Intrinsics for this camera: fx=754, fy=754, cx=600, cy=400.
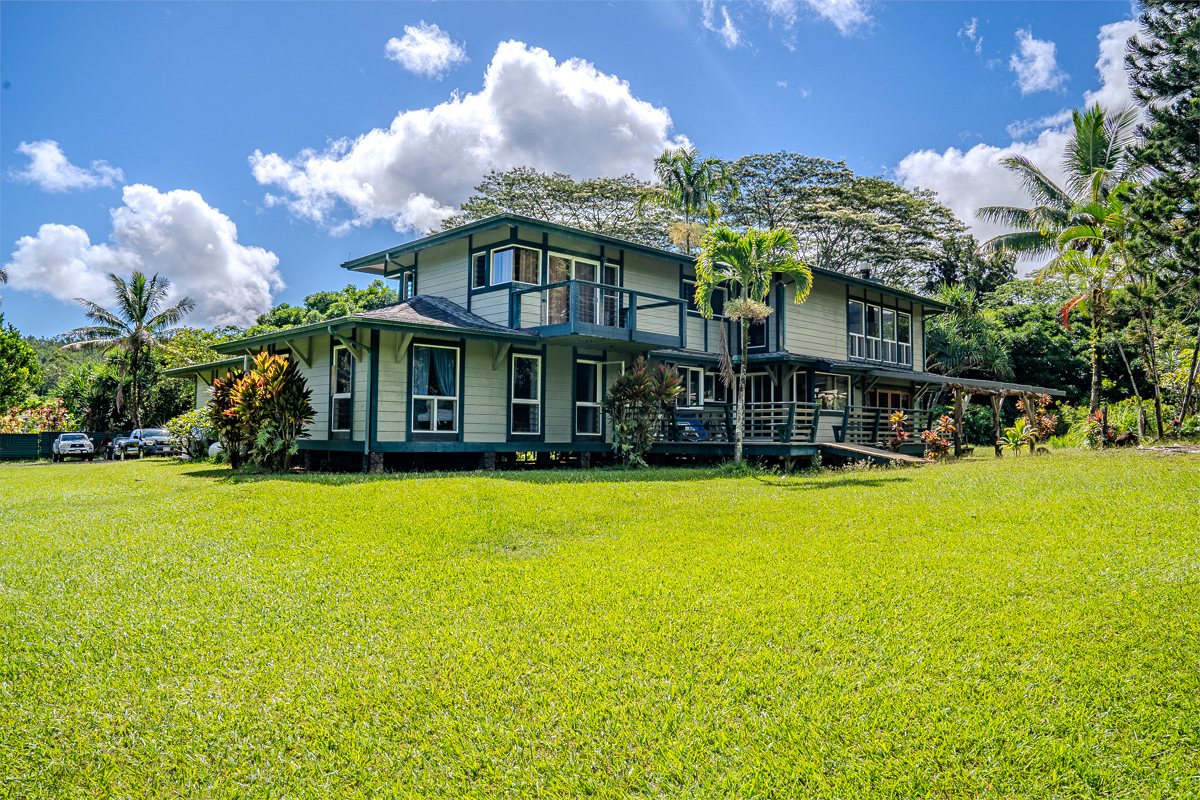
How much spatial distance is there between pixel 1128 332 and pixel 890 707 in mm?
23675

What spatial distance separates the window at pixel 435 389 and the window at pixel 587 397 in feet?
11.6

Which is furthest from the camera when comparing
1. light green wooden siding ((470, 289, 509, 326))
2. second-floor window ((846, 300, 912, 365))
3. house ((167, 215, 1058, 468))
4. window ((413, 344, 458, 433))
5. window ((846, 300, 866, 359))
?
second-floor window ((846, 300, 912, 365))

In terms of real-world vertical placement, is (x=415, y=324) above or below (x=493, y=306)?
below

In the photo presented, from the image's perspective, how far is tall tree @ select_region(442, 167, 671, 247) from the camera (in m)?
41.4

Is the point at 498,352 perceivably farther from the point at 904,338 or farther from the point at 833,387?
the point at 904,338

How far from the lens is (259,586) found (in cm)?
686

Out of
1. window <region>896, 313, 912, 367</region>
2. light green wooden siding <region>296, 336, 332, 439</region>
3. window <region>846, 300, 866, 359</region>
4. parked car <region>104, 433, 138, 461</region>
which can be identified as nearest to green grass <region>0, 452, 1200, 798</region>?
light green wooden siding <region>296, 336, 332, 439</region>

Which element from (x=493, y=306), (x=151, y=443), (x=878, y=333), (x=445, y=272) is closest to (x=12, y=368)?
(x=151, y=443)

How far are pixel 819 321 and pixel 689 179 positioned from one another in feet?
20.3

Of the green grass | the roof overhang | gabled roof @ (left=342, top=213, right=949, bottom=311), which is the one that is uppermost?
gabled roof @ (left=342, top=213, right=949, bottom=311)

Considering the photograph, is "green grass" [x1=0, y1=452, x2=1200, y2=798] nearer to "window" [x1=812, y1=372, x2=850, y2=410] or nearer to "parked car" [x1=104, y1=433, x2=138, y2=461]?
"window" [x1=812, y1=372, x2=850, y2=410]

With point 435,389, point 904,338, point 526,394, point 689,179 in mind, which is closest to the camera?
point 435,389

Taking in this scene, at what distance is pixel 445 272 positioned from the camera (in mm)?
20344

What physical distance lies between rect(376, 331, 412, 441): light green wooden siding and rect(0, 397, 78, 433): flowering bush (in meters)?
26.8
